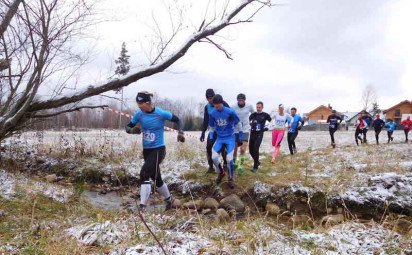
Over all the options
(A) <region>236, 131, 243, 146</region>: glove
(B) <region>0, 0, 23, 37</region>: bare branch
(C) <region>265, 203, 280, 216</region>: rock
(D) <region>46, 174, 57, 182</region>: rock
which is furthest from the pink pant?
(B) <region>0, 0, 23, 37</region>: bare branch

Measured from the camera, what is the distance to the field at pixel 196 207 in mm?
3777

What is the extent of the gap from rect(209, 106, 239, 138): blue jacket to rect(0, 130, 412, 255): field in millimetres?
1149

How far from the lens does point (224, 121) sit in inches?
305

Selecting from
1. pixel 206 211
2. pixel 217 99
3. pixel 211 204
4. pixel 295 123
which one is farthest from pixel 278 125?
pixel 206 211

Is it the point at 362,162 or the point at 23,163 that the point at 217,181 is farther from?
the point at 23,163

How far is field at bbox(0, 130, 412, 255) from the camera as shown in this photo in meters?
3.78

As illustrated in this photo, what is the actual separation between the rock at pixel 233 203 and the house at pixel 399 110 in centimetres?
6318

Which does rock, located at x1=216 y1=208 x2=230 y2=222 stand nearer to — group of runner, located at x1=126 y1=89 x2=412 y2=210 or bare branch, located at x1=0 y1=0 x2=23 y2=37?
group of runner, located at x1=126 y1=89 x2=412 y2=210

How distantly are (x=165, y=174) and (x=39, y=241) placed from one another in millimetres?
5570

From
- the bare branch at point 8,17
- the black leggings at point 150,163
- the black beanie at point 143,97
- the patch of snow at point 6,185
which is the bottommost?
the patch of snow at point 6,185

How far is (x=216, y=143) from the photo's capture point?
791 centimetres

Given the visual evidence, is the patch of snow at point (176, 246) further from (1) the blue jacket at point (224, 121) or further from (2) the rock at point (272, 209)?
(1) the blue jacket at point (224, 121)

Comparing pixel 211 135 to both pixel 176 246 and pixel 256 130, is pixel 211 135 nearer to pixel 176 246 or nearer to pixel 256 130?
pixel 256 130

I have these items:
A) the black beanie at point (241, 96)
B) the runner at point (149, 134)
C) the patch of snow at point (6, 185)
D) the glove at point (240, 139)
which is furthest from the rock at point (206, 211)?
the black beanie at point (241, 96)
